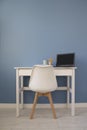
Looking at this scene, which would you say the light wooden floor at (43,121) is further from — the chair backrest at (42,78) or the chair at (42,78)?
the chair backrest at (42,78)

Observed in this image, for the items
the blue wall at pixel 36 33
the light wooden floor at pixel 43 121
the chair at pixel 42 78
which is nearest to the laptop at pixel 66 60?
the blue wall at pixel 36 33

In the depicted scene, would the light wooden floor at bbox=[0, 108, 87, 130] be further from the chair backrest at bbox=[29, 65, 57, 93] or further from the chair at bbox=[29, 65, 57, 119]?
the chair backrest at bbox=[29, 65, 57, 93]

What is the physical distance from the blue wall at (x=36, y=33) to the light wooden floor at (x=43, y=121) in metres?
0.48

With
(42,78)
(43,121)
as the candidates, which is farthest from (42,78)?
(43,121)

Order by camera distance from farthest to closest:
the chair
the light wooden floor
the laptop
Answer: the laptop → the chair → the light wooden floor

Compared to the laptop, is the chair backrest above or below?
below

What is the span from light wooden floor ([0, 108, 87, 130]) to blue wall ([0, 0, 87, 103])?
48 centimetres

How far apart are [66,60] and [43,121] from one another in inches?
44.1

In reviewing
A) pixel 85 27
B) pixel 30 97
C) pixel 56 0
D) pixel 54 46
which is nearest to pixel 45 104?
pixel 30 97

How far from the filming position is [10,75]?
3834 millimetres

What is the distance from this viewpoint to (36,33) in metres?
3.84

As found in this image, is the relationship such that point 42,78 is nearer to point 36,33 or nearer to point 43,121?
point 43,121

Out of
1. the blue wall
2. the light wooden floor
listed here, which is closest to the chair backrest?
the light wooden floor

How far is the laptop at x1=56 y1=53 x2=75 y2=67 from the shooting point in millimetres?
3564
